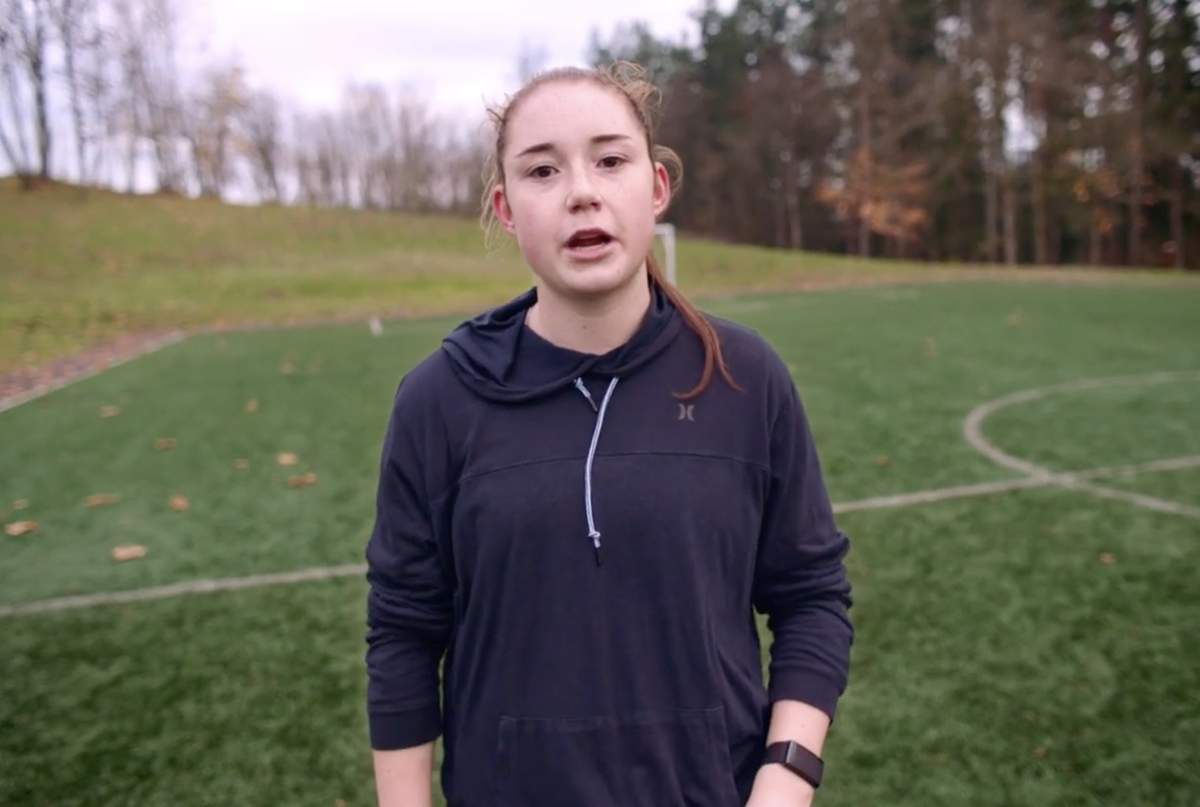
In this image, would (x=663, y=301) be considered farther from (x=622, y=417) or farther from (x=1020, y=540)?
(x=1020, y=540)

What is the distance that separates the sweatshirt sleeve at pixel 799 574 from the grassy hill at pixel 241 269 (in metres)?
13.9

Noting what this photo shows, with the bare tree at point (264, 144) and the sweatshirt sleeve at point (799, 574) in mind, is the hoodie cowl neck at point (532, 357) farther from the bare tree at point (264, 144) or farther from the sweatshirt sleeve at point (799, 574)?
the bare tree at point (264, 144)

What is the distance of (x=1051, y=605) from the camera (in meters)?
4.11

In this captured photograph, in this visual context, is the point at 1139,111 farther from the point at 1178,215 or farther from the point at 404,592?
the point at 404,592

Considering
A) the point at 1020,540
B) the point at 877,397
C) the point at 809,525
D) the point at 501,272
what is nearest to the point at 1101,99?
the point at 501,272

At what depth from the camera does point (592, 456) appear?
1338 mm

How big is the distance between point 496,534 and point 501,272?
25424 mm

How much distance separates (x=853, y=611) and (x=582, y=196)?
3.21 metres

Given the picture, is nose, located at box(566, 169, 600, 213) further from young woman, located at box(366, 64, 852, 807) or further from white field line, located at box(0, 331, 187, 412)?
white field line, located at box(0, 331, 187, 412)

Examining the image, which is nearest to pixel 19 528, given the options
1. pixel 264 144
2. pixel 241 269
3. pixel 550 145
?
pixel 550 145

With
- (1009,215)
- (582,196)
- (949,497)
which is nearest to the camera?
(582,196)

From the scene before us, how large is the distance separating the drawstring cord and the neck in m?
0.06

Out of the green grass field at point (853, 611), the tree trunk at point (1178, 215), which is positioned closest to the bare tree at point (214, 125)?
the green grass field at point (853, 611)

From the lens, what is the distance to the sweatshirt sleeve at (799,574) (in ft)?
4.77
